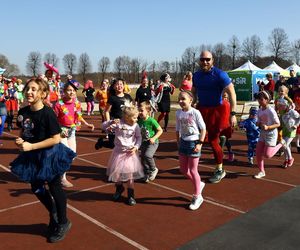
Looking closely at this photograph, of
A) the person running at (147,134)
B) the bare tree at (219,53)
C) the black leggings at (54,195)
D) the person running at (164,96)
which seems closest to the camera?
the black leggings at (54,195)

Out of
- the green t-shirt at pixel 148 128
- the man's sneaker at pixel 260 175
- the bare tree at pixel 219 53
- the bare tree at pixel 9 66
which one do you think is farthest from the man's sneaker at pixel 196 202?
the bare tree at pixel 9 66

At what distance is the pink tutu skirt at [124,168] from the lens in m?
4.85

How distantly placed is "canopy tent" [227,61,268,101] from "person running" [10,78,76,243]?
84.6ft

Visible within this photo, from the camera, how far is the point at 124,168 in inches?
191

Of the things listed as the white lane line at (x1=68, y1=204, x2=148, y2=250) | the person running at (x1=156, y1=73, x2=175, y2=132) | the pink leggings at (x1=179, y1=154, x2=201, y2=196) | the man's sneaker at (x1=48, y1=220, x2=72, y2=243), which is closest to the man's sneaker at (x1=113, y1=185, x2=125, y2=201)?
the white lane line at (x1=68, y1=204, x2=148, y2=250)

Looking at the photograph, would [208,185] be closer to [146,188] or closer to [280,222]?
[146,188]

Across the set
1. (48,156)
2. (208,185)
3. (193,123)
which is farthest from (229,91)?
(48,156)

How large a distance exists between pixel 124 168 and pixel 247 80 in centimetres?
2506

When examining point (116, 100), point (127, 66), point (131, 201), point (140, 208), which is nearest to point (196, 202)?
point (140, 208)

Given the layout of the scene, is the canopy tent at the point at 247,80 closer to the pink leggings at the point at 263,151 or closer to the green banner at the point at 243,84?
the green banner at the point at 243,84

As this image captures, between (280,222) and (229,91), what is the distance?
7.49ft

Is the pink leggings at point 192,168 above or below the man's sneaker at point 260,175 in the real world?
above

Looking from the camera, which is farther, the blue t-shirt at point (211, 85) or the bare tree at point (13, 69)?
the bare tree at point (13, 69)

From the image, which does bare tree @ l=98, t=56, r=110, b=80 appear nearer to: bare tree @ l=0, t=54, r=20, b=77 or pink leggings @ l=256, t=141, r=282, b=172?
bare tree @ l=0, t=54, r=20, b=77
